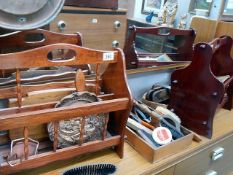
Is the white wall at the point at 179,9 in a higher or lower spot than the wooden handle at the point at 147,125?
higher

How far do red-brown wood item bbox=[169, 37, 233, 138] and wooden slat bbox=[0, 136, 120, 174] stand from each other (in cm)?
37

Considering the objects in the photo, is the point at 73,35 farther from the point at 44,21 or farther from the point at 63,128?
→ the point at 63,128

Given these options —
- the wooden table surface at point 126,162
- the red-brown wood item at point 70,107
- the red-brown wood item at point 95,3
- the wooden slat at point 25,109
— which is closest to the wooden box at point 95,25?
the red-brown wood item at point 95,3

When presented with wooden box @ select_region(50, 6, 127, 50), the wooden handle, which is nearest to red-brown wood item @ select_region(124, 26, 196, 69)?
wooden box @ select_region(50, 6, 127, 50)

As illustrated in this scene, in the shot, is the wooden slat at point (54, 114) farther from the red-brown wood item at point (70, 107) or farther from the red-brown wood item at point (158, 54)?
the red-brown wood item at point (158, 54)

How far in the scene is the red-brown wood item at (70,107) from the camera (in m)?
0.56

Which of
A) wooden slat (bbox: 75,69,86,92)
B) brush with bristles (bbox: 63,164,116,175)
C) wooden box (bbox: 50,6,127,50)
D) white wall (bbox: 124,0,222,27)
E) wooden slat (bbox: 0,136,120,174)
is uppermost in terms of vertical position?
white wall (bbox: 124,0,222,27)

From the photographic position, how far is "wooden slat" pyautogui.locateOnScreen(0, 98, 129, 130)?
0.53 metres

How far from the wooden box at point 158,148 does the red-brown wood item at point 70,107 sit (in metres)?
0.07

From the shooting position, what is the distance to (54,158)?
2.09ft

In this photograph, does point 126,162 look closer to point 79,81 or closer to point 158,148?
point 158,148

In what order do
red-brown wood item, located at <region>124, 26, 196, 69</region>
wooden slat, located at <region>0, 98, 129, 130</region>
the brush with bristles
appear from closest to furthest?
wooden slat, located at <region>0, 98, 129, 130</region> < the brush with bristles < red-brown wood item, located at <region>124, 26, 196, 69</region>

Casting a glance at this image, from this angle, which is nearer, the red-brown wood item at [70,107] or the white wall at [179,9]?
the red-brown wood item at [70,107]

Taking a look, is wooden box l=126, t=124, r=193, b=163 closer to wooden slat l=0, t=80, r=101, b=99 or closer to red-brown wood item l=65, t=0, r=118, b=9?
wooden slat l=0, t=80, r=101, b=99
